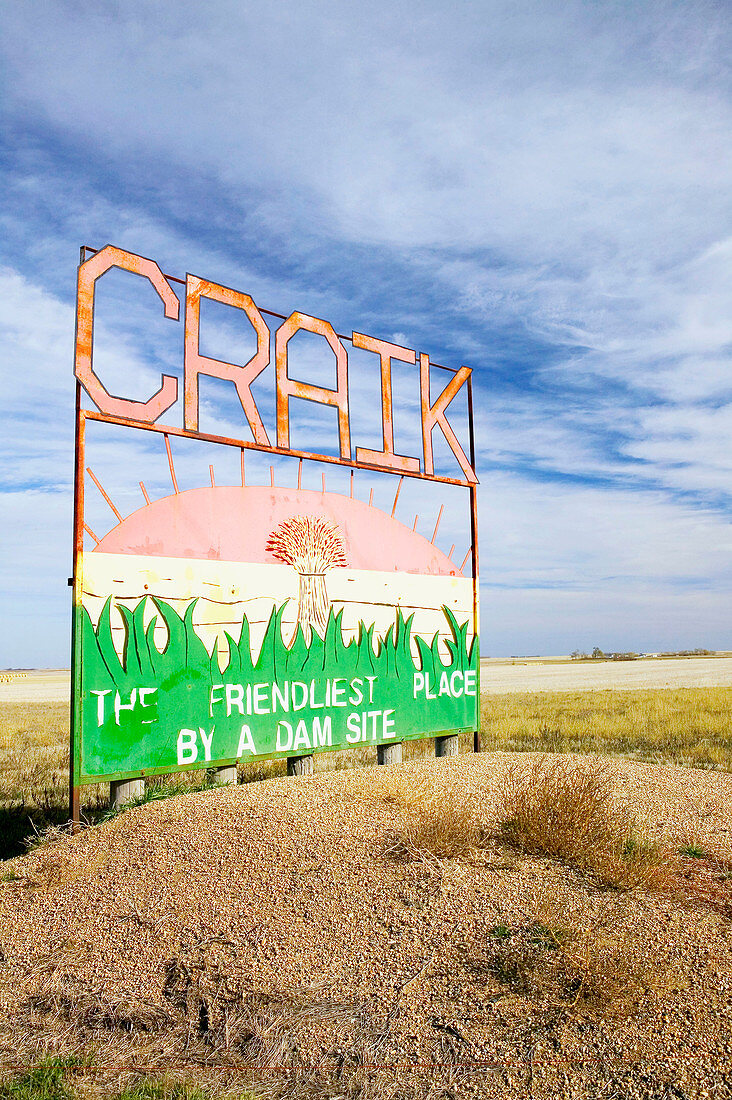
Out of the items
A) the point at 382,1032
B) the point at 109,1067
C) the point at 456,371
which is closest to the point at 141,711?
the point at 109,1067

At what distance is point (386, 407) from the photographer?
1058cm

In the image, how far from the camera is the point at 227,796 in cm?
727

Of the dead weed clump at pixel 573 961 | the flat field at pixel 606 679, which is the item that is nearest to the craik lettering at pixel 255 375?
the dead weed clump at pixel 573 961

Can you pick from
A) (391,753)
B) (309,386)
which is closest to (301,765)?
(391,753)

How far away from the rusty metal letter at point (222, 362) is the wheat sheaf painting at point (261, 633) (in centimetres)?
83

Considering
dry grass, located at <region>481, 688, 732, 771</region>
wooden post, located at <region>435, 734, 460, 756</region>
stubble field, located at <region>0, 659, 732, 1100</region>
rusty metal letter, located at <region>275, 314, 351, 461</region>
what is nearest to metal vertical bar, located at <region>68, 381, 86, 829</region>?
stubble field, located at <region>0, 659, 732, 1100</region>

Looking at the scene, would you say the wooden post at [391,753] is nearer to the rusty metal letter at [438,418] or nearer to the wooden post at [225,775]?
the wooden post at [225,775]

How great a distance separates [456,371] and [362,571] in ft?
12.3

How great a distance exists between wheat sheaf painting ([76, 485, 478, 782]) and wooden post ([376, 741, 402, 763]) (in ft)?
0.81

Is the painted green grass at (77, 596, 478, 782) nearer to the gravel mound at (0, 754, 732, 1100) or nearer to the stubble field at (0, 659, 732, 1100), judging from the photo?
the stubble field at (0, 659, 732, 1100)

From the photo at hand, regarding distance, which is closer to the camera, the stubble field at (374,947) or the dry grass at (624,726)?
the stubble field at (374,947)

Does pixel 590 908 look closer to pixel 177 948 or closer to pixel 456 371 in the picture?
pixel 177 948

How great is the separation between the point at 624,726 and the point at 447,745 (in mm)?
7898

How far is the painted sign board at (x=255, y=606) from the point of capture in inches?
302
